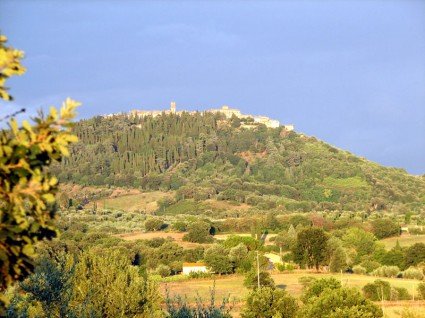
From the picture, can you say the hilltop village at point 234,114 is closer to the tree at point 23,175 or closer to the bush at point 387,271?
the bush at point 387,271

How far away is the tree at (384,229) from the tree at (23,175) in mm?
84953

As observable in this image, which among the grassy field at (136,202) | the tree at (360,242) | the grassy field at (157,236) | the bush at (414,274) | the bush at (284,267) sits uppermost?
the grassy field at (136,202)

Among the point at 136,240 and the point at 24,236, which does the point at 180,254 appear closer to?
the point at 136,240

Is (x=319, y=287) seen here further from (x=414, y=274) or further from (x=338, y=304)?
(x=414, y=274)

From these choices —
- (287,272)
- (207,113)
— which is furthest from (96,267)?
(207,113)

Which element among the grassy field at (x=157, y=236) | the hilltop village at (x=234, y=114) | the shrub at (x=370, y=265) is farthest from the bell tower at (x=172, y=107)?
the shrub at (x=370, y=265)

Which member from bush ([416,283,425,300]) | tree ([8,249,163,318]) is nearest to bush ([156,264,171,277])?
bush ([416,283,425,300])

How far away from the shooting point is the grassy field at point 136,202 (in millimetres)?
123062

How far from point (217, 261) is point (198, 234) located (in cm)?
1885

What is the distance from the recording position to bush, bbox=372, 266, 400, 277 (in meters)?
63.6

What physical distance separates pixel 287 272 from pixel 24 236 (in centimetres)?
6102

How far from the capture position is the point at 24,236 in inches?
206

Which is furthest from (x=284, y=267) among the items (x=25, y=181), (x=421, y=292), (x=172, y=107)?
(x=172, y=107)

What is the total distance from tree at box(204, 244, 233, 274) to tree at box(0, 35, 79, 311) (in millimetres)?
60573
